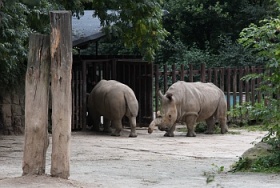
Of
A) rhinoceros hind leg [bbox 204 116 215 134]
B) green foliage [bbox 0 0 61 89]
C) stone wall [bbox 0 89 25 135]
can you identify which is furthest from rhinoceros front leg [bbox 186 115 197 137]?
green foliage [bbox 0 0 61 89]

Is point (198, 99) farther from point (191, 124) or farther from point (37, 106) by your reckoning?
point (37, 106)

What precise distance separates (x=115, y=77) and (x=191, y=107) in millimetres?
3247

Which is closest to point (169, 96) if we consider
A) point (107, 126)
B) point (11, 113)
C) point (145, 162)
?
point (107, 126)

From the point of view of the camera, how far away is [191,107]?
63.9 feet

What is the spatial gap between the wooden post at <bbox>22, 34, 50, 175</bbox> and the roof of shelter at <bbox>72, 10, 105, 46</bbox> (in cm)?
1041

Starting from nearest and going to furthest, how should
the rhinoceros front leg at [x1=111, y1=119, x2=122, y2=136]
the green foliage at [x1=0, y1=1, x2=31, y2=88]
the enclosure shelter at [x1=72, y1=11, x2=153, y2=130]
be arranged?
the green foliage at [x1=0, y1=1, x2=31, y2=88]
the rhinoceros front leg at [x1=111, y1=119, x2=122, y2=136]
the enclosure shelter at [x1=72, y1=11, x2=153, y2=130]

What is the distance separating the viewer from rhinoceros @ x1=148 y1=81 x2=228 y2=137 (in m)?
19.2

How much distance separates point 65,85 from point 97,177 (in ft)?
6.11

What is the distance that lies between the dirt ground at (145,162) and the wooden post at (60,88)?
331 millimetres

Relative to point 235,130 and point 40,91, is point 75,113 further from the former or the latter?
point 40,91

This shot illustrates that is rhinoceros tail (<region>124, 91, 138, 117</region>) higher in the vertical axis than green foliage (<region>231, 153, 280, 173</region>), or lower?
higher

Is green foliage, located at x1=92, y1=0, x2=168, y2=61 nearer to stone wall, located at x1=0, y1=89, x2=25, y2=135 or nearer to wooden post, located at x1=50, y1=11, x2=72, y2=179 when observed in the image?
stone wall, located at x1=0, y1=89, x2=25, y2=135

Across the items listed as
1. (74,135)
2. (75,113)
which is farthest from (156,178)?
(75,113)

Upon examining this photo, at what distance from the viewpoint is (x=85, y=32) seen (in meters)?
21.0
